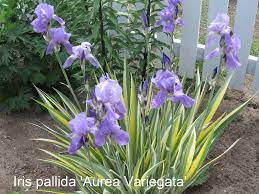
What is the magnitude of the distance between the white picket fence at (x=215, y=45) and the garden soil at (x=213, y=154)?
225 mm

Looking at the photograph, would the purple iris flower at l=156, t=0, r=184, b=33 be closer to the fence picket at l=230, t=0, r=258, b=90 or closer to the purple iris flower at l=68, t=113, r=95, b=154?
the purple iris flower at l=68, t=113, r=95, b=154

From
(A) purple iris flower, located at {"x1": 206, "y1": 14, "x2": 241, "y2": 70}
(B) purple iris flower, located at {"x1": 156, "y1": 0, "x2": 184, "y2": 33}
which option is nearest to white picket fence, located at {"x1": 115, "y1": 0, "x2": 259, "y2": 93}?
(B) purple iris flower, located at {"x1": 156, "y1": 0, "x2": 184, "y2": 33}

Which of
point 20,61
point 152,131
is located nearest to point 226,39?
→ point 152,131

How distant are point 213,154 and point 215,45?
1010 millimetres

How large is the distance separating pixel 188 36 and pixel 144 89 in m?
1.72

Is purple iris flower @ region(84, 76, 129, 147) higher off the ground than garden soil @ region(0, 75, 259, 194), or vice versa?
purple iris flower @ region(84, 76, 129, 147)

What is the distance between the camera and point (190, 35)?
143 inches

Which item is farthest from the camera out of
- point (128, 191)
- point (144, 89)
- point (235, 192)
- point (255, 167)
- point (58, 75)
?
point (58, 75)

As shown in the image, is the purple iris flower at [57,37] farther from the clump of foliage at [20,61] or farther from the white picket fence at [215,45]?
the white picket fence at [215,45]

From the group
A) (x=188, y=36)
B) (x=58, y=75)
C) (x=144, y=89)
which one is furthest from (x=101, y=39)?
(x=144, y=89)

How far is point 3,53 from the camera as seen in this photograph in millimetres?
3199

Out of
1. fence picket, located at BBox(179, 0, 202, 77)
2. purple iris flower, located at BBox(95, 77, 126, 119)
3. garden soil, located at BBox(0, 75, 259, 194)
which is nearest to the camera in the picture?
purple iris flower, located at BBox(95, 77, 126, 119)

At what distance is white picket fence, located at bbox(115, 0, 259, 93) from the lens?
3.43 m

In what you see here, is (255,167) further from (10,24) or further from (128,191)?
(10,24)
